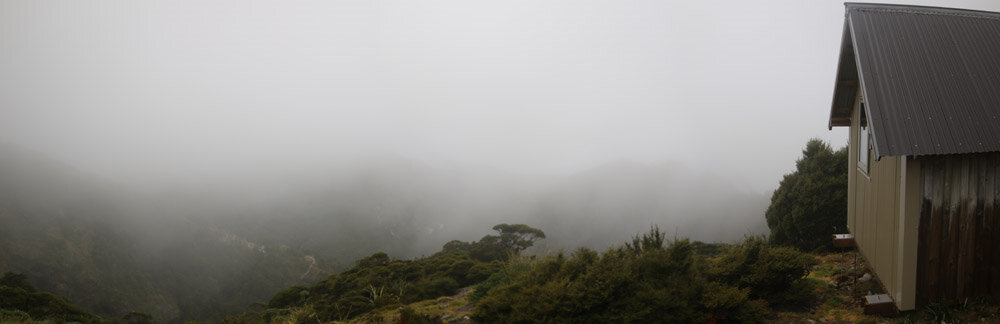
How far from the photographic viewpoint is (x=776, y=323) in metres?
5.96

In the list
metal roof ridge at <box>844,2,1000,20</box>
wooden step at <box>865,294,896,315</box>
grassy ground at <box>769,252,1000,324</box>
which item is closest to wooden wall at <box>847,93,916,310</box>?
wooden step at <box>865,294,896,315</box>

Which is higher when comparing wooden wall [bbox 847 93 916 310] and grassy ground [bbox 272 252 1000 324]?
wooden wall [bbox 847 93 916 310]

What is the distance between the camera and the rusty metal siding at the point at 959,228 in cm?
555

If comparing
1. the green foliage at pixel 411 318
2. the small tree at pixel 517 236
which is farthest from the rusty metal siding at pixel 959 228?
the small tree at pixel 517 236

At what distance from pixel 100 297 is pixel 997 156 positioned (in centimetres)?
7458

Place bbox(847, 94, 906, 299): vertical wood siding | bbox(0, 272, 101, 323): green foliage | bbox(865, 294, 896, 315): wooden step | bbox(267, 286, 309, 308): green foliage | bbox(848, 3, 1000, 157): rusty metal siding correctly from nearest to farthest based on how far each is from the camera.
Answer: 1. bbox(848, 3, 1000, 157): rusty metal siding
2. bbox(865, 294, 896, 315): wooden step
3. bbox(847, 94, 906, 299): vertical wood siding
4. bbox(0, 272, 101, 323): green foliage
5. bbox(267, 286, 309, 308): green foliage

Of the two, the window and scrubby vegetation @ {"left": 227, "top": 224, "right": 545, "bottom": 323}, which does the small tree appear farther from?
the window

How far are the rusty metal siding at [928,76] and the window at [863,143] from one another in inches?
70.1

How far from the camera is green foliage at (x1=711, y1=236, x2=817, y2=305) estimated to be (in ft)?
20.9

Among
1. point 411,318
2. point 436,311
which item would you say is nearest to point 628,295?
point 411,318

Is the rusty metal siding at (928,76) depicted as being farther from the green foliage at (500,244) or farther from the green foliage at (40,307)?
the green foliage at (40,307)

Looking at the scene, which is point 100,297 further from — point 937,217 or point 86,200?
point 937,217

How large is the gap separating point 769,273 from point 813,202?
6.69 meters

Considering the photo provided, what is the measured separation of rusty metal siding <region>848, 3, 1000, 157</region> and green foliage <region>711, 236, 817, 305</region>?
2.12m
